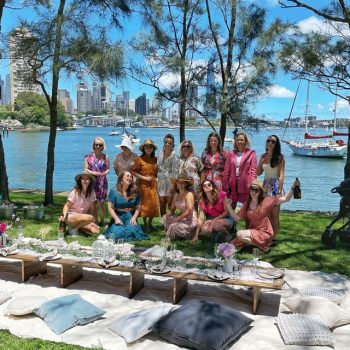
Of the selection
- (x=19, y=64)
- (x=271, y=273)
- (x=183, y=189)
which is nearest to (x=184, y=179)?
(x=183, y=189)

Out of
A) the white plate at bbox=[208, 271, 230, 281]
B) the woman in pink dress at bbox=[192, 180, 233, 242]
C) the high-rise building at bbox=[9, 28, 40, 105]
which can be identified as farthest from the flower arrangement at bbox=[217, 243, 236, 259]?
the high-rise building at bbox=[9, 28, 40, 105]

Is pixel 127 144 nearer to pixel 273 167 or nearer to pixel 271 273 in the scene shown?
pixel 273 167

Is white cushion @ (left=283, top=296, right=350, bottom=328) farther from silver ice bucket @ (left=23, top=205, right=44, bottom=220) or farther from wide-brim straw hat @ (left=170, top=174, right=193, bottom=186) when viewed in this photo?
silver ice bucket @ (left=23, top=205, right=44, bottom=220)

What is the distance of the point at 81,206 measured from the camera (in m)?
6.70

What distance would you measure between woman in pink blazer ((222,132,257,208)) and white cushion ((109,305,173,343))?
9.86 feet

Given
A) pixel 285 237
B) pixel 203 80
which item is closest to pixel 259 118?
pixel 203 80

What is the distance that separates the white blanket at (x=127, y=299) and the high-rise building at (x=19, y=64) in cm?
476

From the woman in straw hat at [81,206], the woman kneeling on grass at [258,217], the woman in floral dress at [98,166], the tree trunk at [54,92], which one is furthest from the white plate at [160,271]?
the tree trunk at [54,92]

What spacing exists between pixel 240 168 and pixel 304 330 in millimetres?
3242

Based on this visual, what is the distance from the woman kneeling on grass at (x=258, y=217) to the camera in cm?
561

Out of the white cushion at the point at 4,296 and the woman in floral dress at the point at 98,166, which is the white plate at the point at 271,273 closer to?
the white cushion at the point at 4,296

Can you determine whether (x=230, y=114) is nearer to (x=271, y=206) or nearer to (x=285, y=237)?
(x=285, y=237)

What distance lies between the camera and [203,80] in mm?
9906

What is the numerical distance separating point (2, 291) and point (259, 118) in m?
6.74
